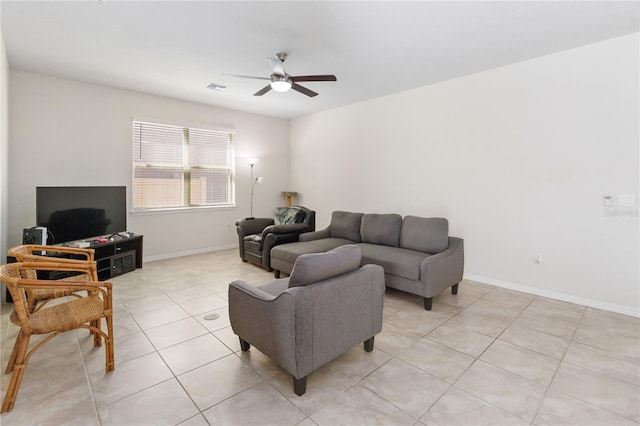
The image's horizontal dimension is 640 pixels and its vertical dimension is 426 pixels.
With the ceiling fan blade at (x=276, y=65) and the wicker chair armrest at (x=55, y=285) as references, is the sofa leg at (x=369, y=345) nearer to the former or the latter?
the wicker chair armrest at (x=55, y=285)

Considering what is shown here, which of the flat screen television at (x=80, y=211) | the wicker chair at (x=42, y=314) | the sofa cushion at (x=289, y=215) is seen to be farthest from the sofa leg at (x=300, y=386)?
the flat screen television at (x=80, y=211)

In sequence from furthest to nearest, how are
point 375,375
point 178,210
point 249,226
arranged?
point 178,210 → point 249,226 → point 375,375

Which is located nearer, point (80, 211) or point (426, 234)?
point (426, 234)

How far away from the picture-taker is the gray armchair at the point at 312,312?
187 cm

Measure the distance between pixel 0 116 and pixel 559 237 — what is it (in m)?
6.32

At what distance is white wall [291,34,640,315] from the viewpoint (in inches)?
126

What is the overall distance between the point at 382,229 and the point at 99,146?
4556 mm

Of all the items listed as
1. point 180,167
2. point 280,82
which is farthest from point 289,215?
point 280,82

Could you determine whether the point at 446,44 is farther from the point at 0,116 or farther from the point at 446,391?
the point at 0,116

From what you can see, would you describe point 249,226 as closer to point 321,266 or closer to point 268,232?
point 268,232

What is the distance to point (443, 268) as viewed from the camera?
3393mm

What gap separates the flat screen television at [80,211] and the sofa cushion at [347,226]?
10.8 ft

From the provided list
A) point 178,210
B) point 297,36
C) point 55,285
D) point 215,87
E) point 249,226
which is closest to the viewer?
point 55,285

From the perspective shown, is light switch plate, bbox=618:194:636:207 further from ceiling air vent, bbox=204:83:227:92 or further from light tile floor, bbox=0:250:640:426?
ceiling air vent, bbox=204:83:227:92
